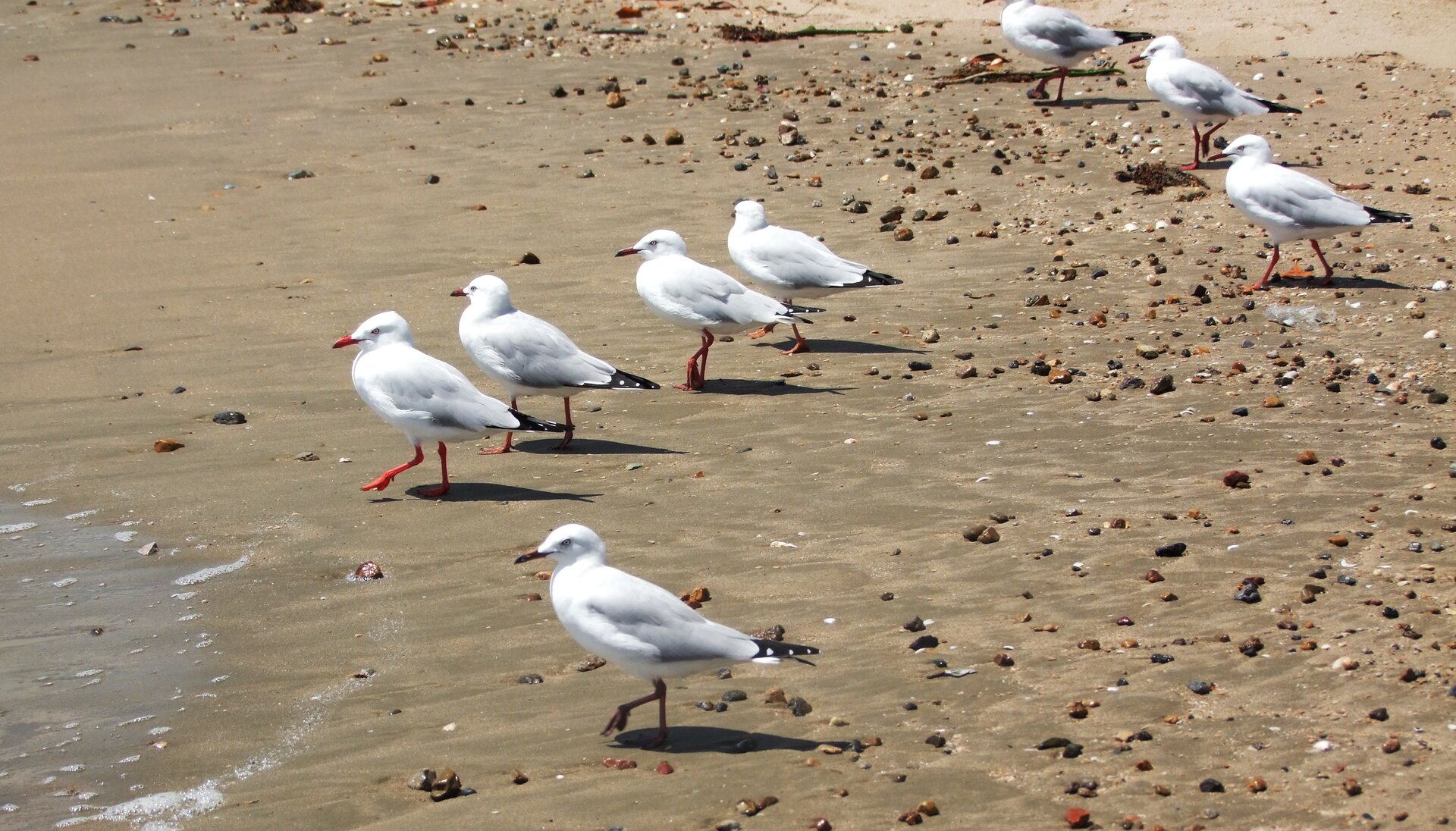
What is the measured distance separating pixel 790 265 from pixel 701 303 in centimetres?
103

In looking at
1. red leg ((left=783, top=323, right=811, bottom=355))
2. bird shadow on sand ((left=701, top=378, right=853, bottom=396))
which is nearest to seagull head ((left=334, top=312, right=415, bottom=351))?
bird shadow on sand ((left=701, top=378, right=853, bottom=396))

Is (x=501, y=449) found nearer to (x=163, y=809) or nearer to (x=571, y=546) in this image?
(x=571, y=546)

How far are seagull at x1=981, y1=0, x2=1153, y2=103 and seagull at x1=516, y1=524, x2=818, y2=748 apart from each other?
10.8 meters

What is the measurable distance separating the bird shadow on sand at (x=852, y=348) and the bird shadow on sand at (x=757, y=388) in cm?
59

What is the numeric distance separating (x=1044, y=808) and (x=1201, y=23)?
14292 millimetres

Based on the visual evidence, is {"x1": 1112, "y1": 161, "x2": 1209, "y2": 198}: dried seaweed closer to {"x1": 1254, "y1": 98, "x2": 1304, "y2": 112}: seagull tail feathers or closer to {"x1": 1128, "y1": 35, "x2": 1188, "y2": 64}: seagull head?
{"x1": 1254, "y1": 98, "x2": 1304, "y2": 112}: seagull tail feathers

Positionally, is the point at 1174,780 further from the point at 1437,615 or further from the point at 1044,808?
the point at 1437,615

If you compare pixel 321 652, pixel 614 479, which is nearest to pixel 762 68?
pixel 614 479

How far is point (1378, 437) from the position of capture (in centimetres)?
746

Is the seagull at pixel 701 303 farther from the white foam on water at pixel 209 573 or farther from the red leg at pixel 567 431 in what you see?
the white foam on water at pixel 209 573

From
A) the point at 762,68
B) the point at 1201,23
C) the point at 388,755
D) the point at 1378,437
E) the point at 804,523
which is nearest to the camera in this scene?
the point at 388,755

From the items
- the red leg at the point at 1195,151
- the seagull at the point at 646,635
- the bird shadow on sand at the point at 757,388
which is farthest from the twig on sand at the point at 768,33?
the seagull at the point at 646,635

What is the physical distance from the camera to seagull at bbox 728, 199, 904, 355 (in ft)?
32.4

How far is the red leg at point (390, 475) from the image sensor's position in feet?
24.9
